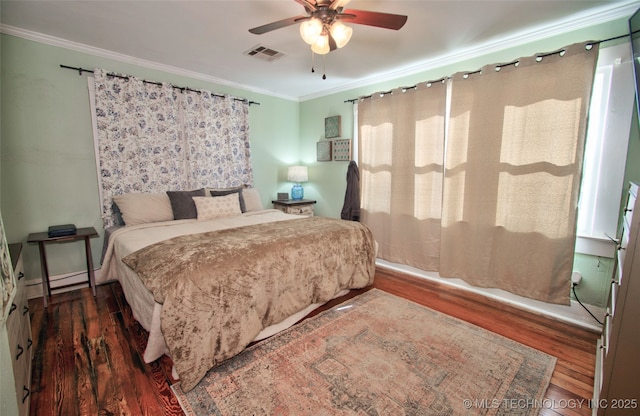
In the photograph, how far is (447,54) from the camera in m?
2.87

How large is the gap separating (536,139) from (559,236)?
0.85m

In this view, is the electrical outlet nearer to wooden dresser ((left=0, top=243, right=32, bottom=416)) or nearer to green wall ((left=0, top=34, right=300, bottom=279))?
wooden dresser ((left=0, top=243, right=32, bottom=416))

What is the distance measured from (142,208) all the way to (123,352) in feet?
4.94

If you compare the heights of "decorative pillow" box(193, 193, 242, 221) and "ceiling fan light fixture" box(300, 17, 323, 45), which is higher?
"ceiling fan light fixture" box(300, 17, 323, 45)

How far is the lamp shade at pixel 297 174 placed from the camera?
172 inches

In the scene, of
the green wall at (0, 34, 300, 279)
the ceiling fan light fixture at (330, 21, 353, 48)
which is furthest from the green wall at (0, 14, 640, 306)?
the ceiling fan light fixture at (330, 21, 353, 48)

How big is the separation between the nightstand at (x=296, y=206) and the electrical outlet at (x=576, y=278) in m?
3.15

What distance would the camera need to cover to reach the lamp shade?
172 inches

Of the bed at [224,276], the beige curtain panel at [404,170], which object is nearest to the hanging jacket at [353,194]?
the beige curtain panel at [404,170]

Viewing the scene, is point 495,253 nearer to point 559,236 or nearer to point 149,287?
point 559,236

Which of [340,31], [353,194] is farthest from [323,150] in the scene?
[340,31]

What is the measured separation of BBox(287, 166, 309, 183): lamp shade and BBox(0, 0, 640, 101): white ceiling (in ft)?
4.84

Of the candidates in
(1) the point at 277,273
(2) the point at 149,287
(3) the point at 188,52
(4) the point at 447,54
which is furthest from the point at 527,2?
(2) the point at 149,287

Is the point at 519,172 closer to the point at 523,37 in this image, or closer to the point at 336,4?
the point at 523,37
